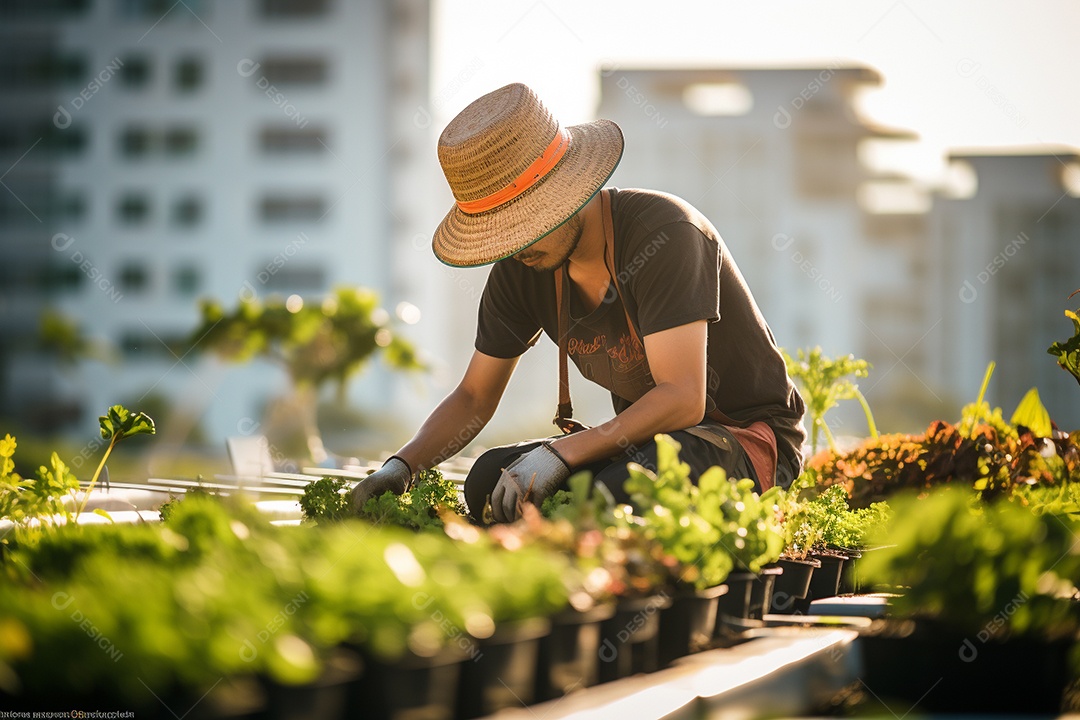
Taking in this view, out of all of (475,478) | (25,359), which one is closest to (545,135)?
(475,478)

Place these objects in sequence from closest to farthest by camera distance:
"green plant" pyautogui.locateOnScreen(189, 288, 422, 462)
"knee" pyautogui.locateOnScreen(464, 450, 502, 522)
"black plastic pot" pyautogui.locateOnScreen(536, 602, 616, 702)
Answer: "black plastic pot" pyautogui.locateOnScreen(536, 602, 616, 702)
"knee" pyautogui.locateOnScreen(464, 450, 502, 522)
"green plant" pyautogui.locateOnScreen(189, 288, 422, 462)

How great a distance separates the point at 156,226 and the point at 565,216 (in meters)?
51.9

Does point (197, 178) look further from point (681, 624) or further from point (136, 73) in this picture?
point (681, 624)

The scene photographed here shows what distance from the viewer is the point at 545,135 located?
271 cm

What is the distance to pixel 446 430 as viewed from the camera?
321cm

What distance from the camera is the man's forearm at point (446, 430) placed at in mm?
3109

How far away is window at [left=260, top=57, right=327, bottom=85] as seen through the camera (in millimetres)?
48906

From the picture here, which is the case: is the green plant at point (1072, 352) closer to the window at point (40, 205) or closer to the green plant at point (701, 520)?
the green plant at point (701, 520)

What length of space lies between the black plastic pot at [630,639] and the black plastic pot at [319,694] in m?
0.52

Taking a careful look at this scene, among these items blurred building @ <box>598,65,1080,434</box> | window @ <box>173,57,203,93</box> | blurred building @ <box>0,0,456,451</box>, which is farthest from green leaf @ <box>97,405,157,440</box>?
blurred building @ <box>598,65,1080,434</box>

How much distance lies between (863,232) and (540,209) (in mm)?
70166

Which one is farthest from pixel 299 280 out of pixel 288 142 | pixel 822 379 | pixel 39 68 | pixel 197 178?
pixel 822 379

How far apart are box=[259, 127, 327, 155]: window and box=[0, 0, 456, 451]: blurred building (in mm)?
100

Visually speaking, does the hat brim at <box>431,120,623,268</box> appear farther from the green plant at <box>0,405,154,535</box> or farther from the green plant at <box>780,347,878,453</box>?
the green plant at <box>780,347,878,453</box>
